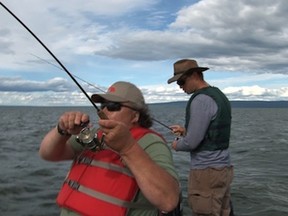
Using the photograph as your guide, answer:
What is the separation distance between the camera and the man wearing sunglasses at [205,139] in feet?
15.7

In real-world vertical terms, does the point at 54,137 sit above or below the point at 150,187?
above

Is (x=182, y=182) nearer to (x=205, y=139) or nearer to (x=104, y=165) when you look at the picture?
(x=205, y=139)

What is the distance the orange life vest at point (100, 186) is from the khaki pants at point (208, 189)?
2008mm

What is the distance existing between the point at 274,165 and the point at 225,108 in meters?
11.9

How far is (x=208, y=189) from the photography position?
16.4 ft

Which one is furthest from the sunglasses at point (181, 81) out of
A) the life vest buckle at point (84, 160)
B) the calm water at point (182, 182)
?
the calm water at point (182, 182)

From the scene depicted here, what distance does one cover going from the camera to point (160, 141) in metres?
3.08

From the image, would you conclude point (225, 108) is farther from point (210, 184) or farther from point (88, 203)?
point (88, 203)

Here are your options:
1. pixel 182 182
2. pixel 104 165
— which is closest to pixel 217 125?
pixel 104 165

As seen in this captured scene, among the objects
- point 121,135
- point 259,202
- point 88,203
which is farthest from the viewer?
point 259,202

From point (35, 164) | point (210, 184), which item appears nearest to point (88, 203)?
point (210, 184)

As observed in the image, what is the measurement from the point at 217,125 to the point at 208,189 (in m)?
0.84

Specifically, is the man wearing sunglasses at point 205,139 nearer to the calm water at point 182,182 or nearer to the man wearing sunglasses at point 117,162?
the man wearing sunglasses at point 117,162

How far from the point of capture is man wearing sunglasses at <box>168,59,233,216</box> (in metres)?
4.80
